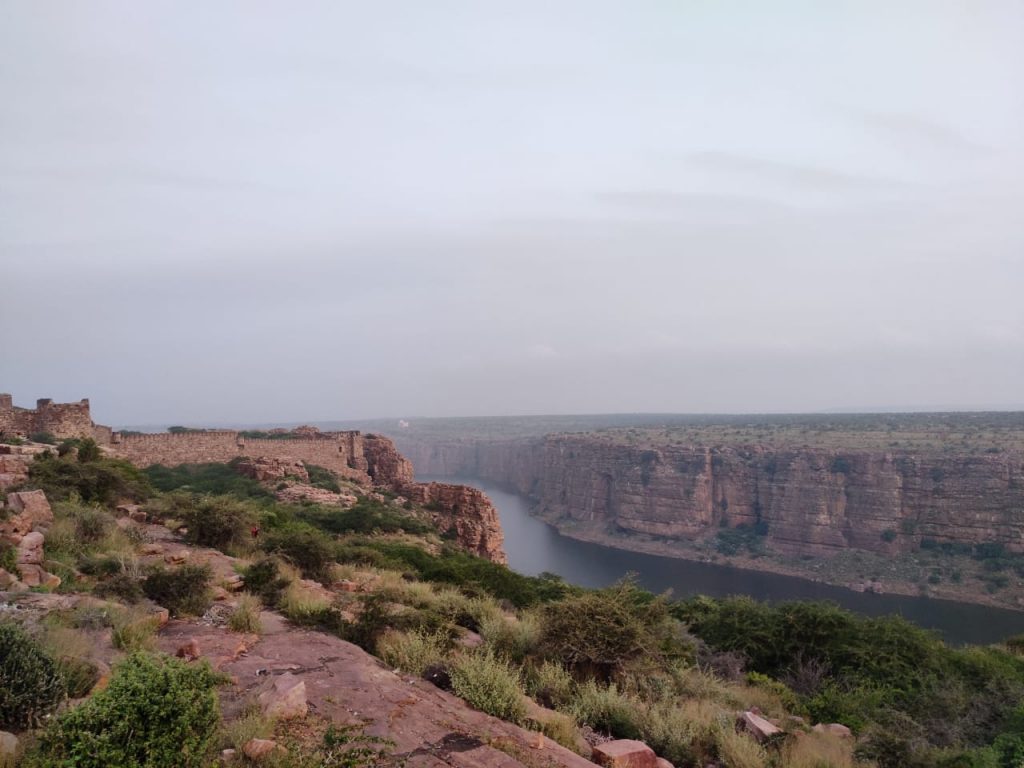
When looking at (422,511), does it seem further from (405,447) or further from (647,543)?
(405,447)

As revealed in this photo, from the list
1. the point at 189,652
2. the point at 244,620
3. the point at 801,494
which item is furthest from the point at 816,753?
the point at 801,494

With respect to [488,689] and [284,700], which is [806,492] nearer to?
[488,689]

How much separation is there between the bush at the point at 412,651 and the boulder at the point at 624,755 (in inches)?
77.0

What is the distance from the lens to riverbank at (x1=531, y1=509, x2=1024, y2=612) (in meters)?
42.4

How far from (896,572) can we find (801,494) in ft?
32.2

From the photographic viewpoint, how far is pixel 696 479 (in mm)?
62531

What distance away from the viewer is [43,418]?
20859mm

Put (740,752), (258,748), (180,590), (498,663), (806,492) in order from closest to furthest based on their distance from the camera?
(258,748), (740,752), (498,663), (180,590), (806,492)

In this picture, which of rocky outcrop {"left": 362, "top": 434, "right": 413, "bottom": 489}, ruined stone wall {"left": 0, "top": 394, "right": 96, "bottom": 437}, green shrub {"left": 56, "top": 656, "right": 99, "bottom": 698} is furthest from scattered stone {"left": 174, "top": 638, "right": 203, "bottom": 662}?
rocky outcrop {"left": 362, "top": 434, "right": 413, "bottom": 489}

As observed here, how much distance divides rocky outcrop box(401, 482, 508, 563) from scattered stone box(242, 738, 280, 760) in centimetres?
1900

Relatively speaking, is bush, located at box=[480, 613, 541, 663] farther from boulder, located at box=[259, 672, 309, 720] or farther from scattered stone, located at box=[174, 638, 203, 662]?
scattered stone, located at box=[174, 638, 203, 662]

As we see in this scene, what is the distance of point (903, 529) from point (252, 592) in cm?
5407

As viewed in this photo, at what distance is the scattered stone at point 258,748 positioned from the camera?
13.2ft

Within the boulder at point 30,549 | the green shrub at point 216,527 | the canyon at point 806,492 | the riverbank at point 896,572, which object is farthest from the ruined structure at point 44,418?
the canyon at point 806,492
